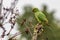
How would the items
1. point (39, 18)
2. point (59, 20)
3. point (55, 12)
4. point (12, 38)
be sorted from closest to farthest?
point (12, 38), point (39, 18), point (59, 20), point (55, 12)

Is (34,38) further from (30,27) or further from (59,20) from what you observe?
(59,20)

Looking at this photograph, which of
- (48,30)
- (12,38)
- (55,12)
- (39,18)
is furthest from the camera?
(55,12)

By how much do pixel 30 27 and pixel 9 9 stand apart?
0.43 feet

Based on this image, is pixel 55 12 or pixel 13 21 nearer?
pixel 13 21

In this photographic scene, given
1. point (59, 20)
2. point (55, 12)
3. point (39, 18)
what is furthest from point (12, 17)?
point (55, 12)

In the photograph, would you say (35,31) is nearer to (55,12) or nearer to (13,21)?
(13,21)

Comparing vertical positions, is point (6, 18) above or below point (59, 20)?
above

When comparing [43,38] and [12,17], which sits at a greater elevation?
[12,17]

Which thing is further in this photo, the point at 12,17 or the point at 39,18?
the point at 39,18

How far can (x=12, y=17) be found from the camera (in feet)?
3.60

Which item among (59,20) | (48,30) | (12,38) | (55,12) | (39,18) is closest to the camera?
(12,38)

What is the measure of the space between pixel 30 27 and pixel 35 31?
1.2 inches

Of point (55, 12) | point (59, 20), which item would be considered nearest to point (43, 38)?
point (59, 20)

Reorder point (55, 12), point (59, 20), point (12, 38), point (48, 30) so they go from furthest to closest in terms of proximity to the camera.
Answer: point (55, 12) → point (59, 20) → point (48, 30) → point (12, 38)
